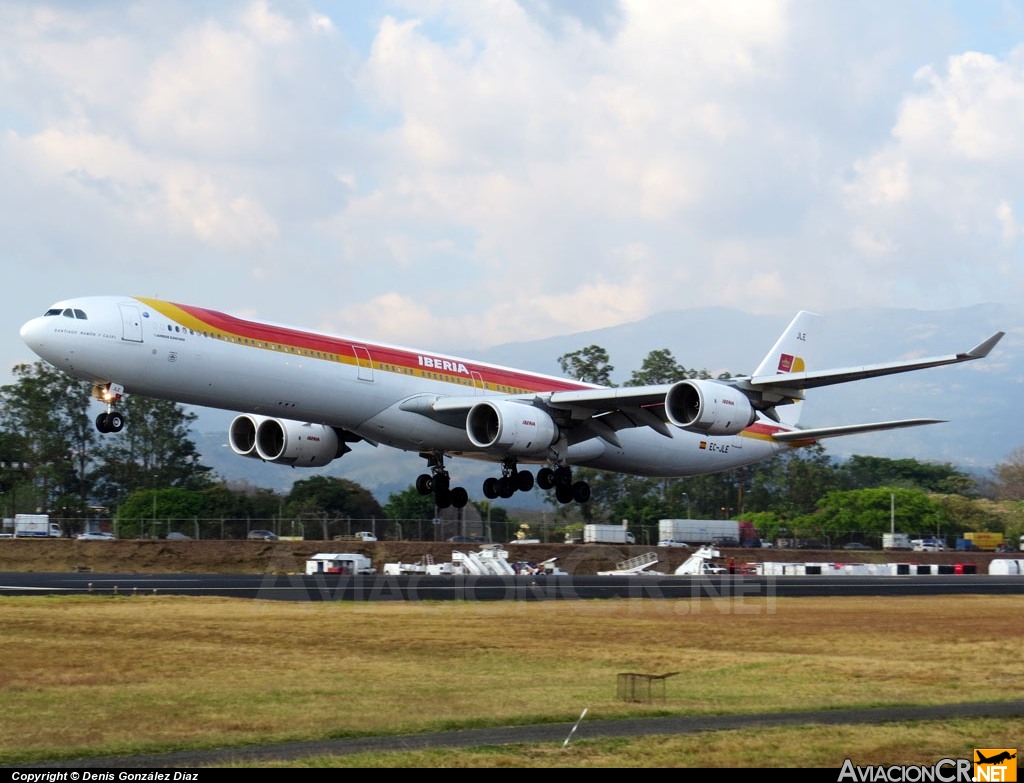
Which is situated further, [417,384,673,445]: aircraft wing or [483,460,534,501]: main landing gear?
[483,460,534,501]: main landing gear

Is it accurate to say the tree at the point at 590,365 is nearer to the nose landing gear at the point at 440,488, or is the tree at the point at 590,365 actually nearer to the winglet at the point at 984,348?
the nose landing gear at the point at 440,488

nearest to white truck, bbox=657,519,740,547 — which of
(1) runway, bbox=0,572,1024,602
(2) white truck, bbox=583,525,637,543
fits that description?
(2) white truck, bbox=583,525,637,543

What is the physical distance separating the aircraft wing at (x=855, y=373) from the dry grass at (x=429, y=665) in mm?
7516

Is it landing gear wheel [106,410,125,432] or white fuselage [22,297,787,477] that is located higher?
white fuselage [22,297,787,477]

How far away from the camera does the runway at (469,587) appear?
4826 centimetres

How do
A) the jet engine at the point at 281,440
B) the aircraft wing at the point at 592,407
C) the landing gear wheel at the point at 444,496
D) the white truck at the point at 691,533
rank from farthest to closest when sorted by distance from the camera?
the white truck at the point at 691,533
the landing gear wheel at the point at 444,496
the jet engine at the point at 281,440
the aircraft wing at the point at 592,407

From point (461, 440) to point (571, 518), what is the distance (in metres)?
95.7

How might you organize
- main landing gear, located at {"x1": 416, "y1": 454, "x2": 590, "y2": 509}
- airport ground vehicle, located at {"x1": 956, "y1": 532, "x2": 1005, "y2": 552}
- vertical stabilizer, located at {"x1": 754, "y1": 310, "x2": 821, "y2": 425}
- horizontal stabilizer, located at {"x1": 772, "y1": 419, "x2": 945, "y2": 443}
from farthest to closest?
1. airport ground vehicle, located at {"x1": 956, "y1": 532, "x2": 1005, "y2": 552}
2. vertical stabilizer, located at {"x1": 754, "y1": 310, "x2": 821, "y2": 425}
3. main landing gear, located at {"x1": 416, "y1": 454, "x2": 590, "y2": 509}
4. horizontal stabilizer, located at {"x1": 772, "y1": 419, "x2": 945, "y2": 443}

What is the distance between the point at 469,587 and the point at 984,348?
2719cm

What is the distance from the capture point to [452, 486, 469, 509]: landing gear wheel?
1764 inches

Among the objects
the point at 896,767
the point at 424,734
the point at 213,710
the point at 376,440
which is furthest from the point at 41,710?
the point at 376,440

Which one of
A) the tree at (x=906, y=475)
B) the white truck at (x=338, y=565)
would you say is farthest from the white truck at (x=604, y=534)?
the tree at (x=906, y=475)

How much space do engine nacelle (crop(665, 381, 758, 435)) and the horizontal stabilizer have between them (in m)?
5.27

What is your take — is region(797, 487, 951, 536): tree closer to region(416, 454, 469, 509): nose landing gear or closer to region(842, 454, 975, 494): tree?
region(842, 454, 975, 494): tree
